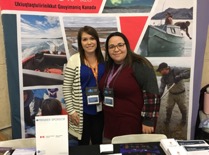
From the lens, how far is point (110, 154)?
4.17 feet

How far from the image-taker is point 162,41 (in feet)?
7.13

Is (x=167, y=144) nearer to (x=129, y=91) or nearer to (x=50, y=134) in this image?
(x=129, y=91)

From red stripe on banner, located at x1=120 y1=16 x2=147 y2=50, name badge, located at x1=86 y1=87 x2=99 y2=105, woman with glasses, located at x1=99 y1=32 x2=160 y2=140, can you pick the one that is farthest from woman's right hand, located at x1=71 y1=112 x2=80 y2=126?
red stripe on banner, located at x1=120 y1=16 x2=147 y2=50

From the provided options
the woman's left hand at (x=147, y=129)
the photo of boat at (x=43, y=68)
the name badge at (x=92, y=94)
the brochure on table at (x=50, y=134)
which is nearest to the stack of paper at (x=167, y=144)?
the woman's left hand at (x=147, y=129)

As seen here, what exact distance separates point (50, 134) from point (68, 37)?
1076 mm

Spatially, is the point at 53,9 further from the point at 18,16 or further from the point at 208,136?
the point at 208,136

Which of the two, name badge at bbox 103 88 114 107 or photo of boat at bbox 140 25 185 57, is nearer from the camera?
name badge at bbox 103 88 114 107

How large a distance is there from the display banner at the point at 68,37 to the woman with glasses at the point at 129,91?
1.48ft

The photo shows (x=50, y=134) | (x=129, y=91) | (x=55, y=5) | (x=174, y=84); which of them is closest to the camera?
(x=50, y=134)

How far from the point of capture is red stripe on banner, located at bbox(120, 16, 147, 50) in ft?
6.95

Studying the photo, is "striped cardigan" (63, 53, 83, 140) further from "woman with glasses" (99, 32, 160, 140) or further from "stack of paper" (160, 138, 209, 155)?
"stack of paper" (160, 138, 209, 155)

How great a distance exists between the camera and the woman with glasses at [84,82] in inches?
71.2

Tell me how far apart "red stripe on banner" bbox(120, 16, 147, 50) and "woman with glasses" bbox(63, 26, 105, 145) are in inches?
15.3

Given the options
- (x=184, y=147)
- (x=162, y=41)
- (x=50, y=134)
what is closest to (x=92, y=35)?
(x=162, y=41)
